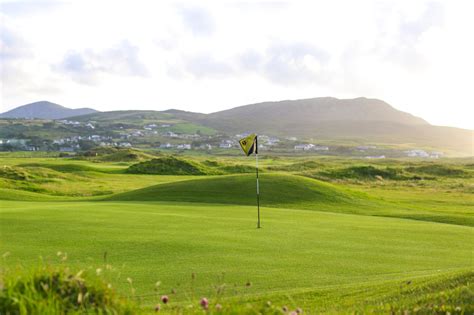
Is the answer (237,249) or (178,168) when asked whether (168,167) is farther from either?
(237,249)

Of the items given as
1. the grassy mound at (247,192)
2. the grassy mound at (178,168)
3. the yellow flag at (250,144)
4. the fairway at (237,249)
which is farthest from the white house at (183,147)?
the fairway at (237,249)

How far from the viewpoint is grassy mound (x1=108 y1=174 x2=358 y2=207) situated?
31859 millimetres

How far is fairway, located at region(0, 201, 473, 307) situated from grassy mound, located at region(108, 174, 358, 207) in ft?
40.6

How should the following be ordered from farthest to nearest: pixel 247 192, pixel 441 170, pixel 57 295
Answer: pixel 441 170 → pixel 247 192 → pixel 57 295

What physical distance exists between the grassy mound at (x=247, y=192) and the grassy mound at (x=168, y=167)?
3310cm

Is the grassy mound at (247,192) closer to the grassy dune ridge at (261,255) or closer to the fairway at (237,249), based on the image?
the grassy dune ridge at (261,255)

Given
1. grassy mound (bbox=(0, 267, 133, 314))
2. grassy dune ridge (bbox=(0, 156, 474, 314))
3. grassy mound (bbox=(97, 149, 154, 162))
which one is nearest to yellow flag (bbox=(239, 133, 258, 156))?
grassy dune ridge (bbox=(0, 156, 474, 314))

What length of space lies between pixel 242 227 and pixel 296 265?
5972 mm

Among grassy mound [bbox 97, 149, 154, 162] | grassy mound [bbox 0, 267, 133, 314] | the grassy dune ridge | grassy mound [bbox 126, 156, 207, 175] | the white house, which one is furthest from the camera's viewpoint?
the white house

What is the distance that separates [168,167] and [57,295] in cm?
6652

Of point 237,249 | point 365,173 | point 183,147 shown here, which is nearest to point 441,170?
point 365,173

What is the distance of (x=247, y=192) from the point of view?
110 ft

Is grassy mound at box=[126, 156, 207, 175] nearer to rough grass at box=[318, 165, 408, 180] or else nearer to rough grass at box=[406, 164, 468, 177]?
rough grass at box=[318, 165, 408, 180]

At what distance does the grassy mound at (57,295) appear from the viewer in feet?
16.9
